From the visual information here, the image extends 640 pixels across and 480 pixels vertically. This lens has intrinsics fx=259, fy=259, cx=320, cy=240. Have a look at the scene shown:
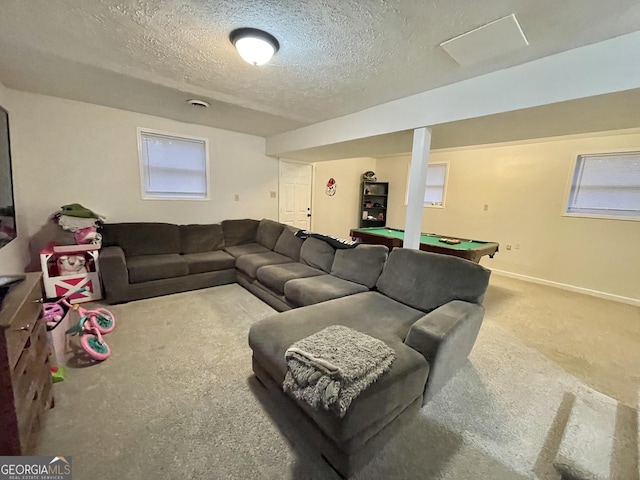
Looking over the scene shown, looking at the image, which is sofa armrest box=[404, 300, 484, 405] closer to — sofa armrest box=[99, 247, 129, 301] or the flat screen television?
the flat screen television

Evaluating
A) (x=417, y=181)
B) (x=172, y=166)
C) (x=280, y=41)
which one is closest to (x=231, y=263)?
(x=172, y=166)

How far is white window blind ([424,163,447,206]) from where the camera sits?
18.8 ft

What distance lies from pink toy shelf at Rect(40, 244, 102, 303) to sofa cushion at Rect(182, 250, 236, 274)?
0.98 m

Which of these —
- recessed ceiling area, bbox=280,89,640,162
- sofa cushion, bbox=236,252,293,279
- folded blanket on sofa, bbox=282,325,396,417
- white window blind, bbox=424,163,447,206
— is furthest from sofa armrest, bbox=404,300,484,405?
white window blind, bbox=424,163,447,206

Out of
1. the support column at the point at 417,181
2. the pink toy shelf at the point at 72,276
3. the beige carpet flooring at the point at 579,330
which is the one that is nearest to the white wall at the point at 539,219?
the beige carpet flooring at the point at 579,330

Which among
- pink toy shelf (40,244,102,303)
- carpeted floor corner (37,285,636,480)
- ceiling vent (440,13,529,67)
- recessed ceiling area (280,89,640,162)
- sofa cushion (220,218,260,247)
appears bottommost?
carpeted floor corner (37,285,636,480)

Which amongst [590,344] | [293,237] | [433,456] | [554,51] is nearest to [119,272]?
[293,237]

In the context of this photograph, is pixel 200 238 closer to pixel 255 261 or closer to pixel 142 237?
pixel 142 237

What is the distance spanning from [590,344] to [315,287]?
2.84 metres

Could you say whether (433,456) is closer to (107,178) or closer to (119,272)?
(119,272)

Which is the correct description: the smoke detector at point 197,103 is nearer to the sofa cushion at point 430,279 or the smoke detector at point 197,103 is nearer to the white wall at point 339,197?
the sofa cushion at point 430,279

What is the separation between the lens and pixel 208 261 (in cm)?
364

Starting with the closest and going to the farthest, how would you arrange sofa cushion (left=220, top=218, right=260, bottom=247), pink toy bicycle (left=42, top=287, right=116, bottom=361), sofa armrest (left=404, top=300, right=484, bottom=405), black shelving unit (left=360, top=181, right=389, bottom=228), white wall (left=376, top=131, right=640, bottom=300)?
sofa armrest (left=404, top=300, right=484, bottom=405) → pink toy bicycle (left=42, top=287, right=116, bottom=361) → white wall (left=376, top=131, right=640, bottom=300) → sofa cushion (left=220, top=218, right=260, bottom=247) → black shelving unit (left=360, top=181, right=389, bottom=228)

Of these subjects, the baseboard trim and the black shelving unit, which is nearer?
the baseboard trim
